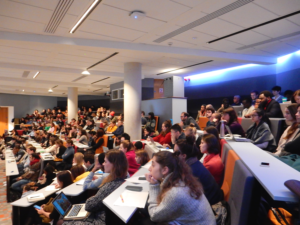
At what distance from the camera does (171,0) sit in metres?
3.52

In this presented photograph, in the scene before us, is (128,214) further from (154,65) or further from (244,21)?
(154,65)

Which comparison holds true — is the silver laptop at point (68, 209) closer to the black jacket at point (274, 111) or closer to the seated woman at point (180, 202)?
the seated woman at point (180, 202)

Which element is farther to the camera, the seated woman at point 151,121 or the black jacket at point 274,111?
the seated woman at point 151,121

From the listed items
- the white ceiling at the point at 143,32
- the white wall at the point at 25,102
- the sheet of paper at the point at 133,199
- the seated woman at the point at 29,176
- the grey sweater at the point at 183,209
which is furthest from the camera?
the white wall at the point at 25,102

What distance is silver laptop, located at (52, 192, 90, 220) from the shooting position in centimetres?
231

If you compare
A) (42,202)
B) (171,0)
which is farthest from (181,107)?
(42,202)

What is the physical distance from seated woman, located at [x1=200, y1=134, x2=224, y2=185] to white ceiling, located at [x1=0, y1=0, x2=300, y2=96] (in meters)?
2.20

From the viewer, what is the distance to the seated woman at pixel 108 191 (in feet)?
7.30

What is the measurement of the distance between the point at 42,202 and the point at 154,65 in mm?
5650

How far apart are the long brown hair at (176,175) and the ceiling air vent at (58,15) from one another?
294 centimetres

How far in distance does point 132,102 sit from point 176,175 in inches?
216

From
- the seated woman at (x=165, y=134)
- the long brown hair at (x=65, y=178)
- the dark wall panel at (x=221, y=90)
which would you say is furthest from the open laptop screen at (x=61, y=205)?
the dark wall panel at (x=221, y=90)

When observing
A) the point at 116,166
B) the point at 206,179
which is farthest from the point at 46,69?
the point at 206,179

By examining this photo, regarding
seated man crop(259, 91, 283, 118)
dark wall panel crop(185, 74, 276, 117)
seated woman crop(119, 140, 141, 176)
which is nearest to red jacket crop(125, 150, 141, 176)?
seated woman crop(119, 140, 141, 176)
